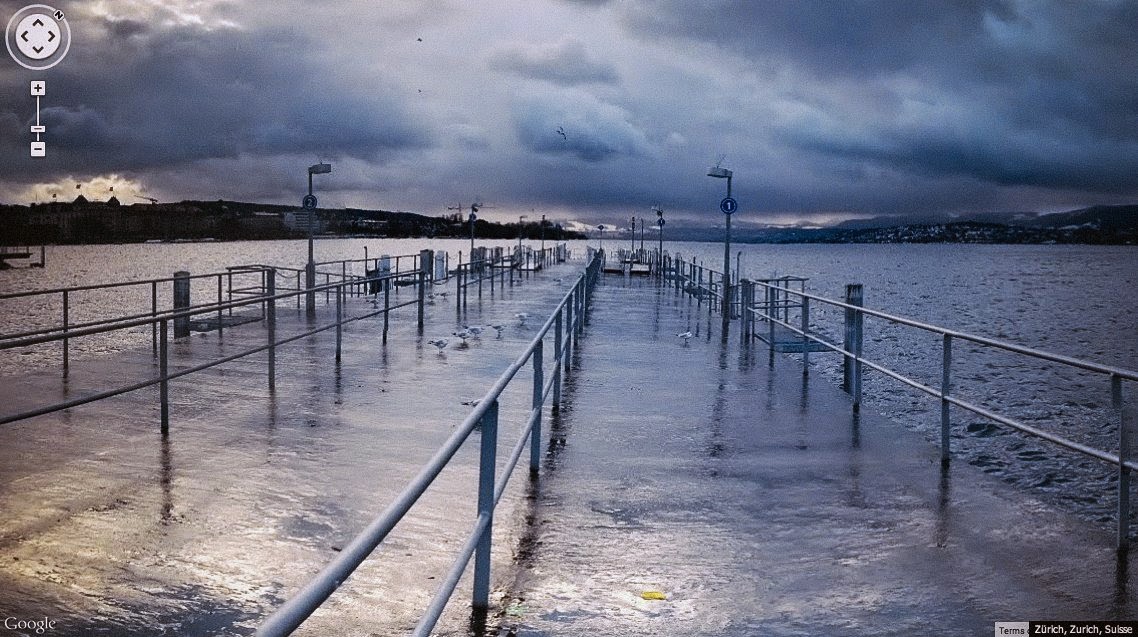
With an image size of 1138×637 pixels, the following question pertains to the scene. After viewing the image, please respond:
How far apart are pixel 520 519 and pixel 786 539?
1.56 metres

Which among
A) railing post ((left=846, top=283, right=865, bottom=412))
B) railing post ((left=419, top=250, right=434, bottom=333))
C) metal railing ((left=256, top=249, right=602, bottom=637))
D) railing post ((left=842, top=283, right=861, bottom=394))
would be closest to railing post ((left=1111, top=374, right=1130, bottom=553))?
metal railing ((left=256, top=249, right=602, bottom=637))

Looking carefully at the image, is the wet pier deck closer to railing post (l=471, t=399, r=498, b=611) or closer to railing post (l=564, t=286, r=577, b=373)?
railing post (l=471, t=399, r=498, b=611)

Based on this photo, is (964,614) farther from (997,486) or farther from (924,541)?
(997,486)

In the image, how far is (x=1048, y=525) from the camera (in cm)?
607

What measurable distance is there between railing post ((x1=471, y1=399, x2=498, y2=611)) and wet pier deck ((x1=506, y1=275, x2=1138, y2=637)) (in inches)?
8.5

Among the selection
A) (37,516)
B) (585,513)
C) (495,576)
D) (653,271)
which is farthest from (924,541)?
(653,271)

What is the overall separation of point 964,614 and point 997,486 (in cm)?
289

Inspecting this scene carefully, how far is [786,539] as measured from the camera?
18.7 feet

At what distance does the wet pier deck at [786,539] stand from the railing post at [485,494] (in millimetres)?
216

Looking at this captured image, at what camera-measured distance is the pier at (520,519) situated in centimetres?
444

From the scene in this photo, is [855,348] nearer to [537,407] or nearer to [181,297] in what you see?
[537,407]

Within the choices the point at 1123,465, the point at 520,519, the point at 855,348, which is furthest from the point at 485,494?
the point at 855,348

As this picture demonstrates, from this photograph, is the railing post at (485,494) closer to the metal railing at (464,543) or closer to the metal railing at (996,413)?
the metal railing at (464,543)

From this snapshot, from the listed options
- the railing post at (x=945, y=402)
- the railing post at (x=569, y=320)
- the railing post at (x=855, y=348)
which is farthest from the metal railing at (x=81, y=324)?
the railing post at (x=855, y=348)
